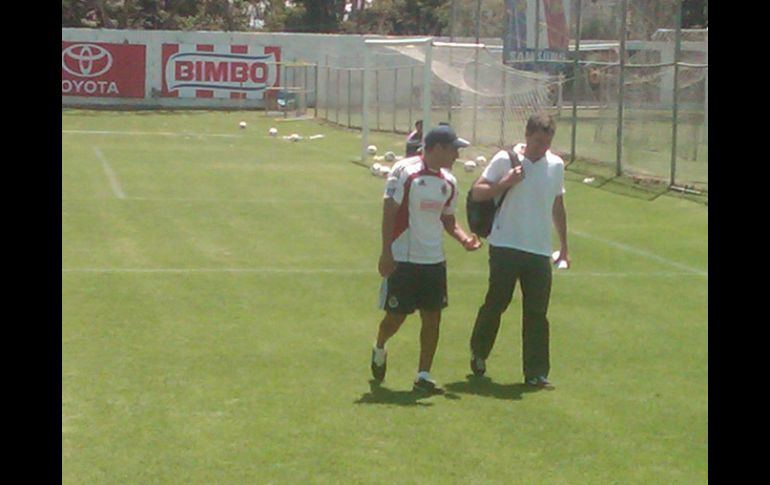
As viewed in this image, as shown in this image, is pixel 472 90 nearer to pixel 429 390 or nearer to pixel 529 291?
pixel 529 291

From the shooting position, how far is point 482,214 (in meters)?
8.89

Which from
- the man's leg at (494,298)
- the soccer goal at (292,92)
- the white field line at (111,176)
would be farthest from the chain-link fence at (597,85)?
the soccer goal at (292,92)

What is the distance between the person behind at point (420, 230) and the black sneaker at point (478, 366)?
649 millimetres

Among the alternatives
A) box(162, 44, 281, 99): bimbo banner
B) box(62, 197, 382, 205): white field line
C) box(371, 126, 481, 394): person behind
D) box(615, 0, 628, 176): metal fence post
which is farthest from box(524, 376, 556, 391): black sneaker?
box(162, 44, 281, 99): bimbo banner

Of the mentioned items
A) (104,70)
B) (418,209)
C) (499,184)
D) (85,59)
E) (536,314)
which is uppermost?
(85,59)

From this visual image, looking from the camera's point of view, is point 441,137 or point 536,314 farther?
point 536,314

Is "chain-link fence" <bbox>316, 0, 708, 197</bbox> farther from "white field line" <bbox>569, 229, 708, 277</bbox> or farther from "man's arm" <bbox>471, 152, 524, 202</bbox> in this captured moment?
"man's arm" <bbox>471, 152, 524, 202</bbox>

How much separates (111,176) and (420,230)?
16.0 metres

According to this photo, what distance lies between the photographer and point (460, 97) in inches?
1245

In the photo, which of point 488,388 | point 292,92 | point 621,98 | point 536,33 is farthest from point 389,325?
point 292,92

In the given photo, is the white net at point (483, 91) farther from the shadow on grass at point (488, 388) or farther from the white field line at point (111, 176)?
the shadow on grass at point (488, 388)

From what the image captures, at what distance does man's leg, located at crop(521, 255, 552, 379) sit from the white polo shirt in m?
0.12
